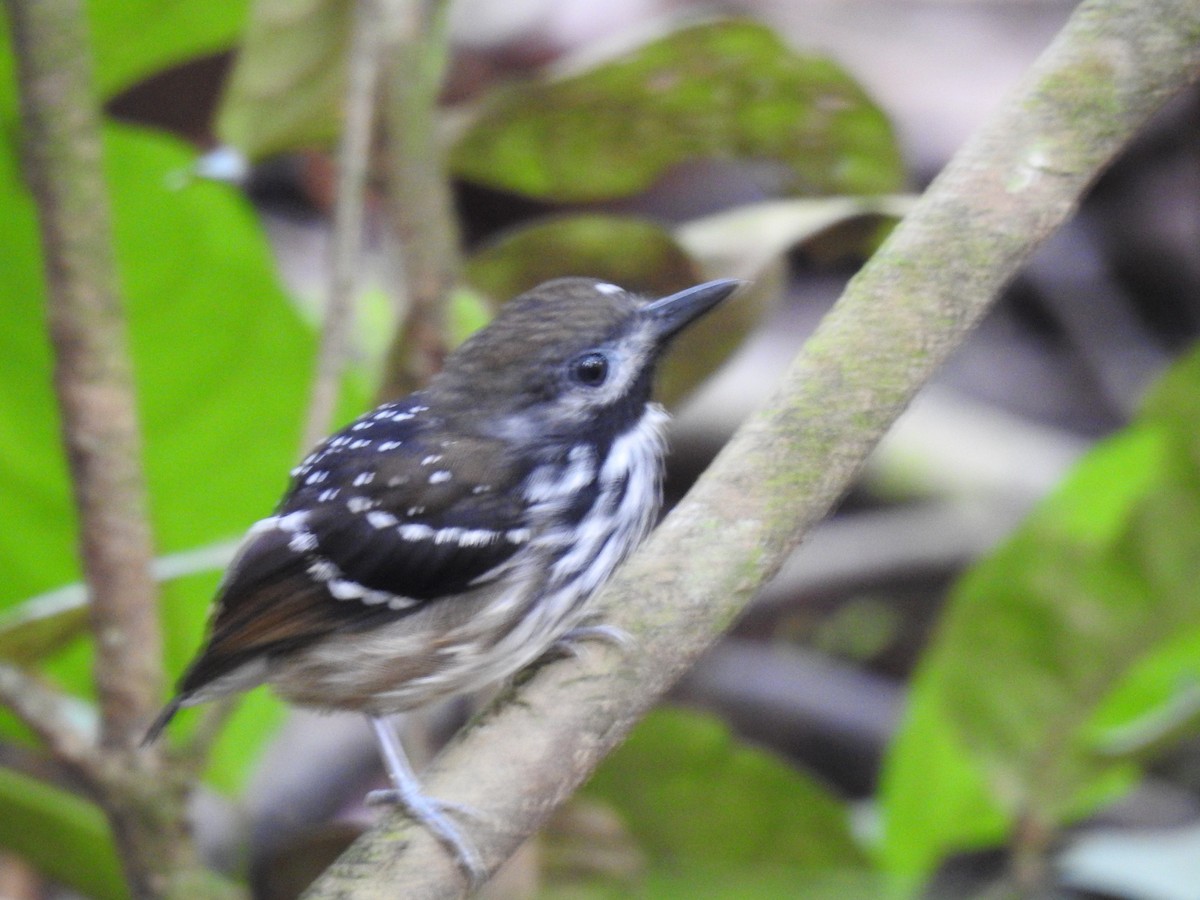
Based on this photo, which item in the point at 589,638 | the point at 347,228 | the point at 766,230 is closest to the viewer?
the point at 589,638

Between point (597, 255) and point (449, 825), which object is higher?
point (597, 255)

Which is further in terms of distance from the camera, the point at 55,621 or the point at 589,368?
the point at 55,621

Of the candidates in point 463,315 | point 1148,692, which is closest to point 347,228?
point 463,315

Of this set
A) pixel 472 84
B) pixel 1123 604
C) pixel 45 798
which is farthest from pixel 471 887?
pixel 472 84

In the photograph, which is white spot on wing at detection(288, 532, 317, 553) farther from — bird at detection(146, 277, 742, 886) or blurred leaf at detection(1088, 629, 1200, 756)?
blurred leaf at detection(1088, 629, 1200, 756)

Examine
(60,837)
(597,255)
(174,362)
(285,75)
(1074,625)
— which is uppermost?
(285,75)

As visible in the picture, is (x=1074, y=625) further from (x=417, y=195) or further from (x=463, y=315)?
(x=417, y=195)
